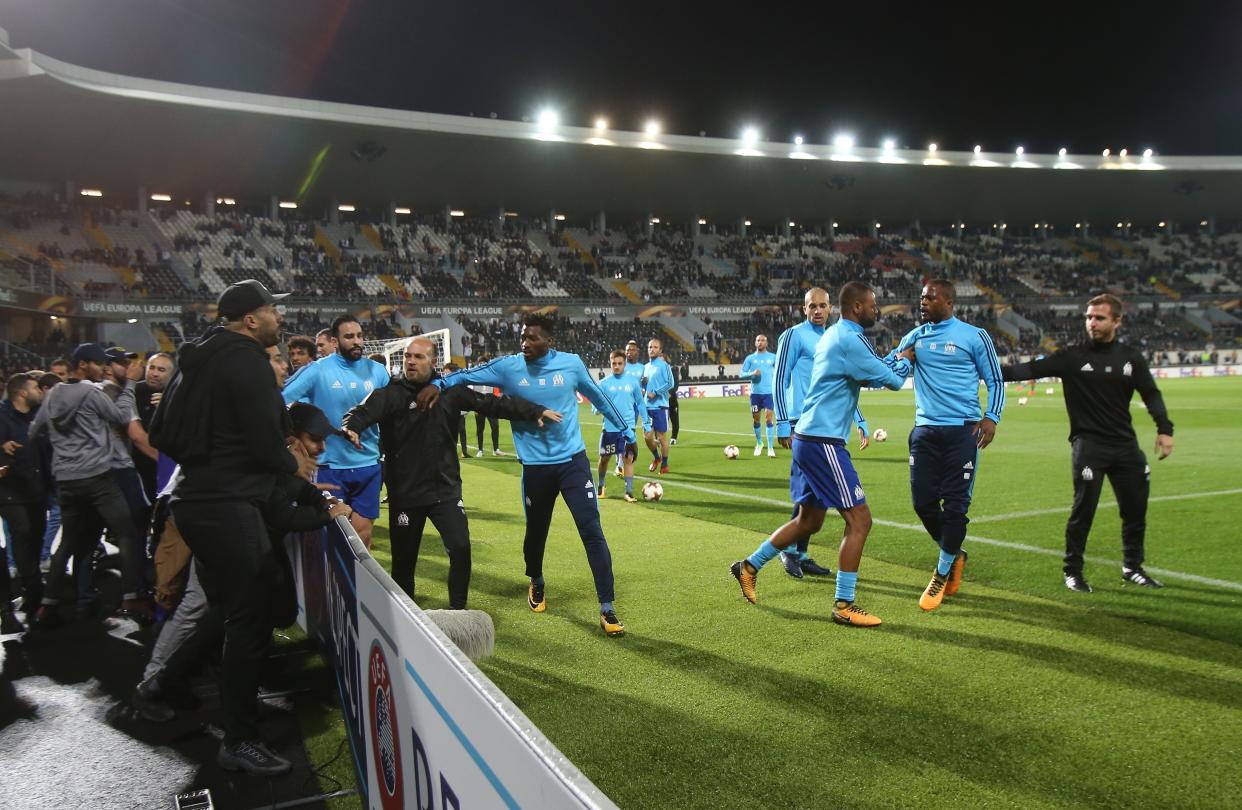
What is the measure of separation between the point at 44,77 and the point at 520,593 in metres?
34.4

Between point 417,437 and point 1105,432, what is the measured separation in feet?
16.6

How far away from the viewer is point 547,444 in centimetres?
584

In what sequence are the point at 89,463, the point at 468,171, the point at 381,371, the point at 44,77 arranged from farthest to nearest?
the point at 468,171
the point at 44,77
the point at 381,371
the point at 89,463

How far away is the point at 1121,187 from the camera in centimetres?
6041

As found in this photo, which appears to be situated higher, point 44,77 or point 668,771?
point 44,77

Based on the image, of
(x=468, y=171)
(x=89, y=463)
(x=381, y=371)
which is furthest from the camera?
(x=468, y=171)

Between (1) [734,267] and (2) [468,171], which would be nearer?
(2) [468,171]

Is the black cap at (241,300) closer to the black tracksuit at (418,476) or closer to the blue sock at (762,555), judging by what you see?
the black tracksuit at (418,476)

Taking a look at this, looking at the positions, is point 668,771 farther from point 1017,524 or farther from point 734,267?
point 734,267

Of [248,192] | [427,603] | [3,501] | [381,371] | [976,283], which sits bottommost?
[427,603]

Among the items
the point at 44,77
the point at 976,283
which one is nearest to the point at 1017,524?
the point at 44,77

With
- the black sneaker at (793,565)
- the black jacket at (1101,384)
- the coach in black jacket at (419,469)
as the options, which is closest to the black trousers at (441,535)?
the coach in black jacket at (419,469)

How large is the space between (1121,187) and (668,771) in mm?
69961

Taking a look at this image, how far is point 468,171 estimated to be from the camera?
4747cm
